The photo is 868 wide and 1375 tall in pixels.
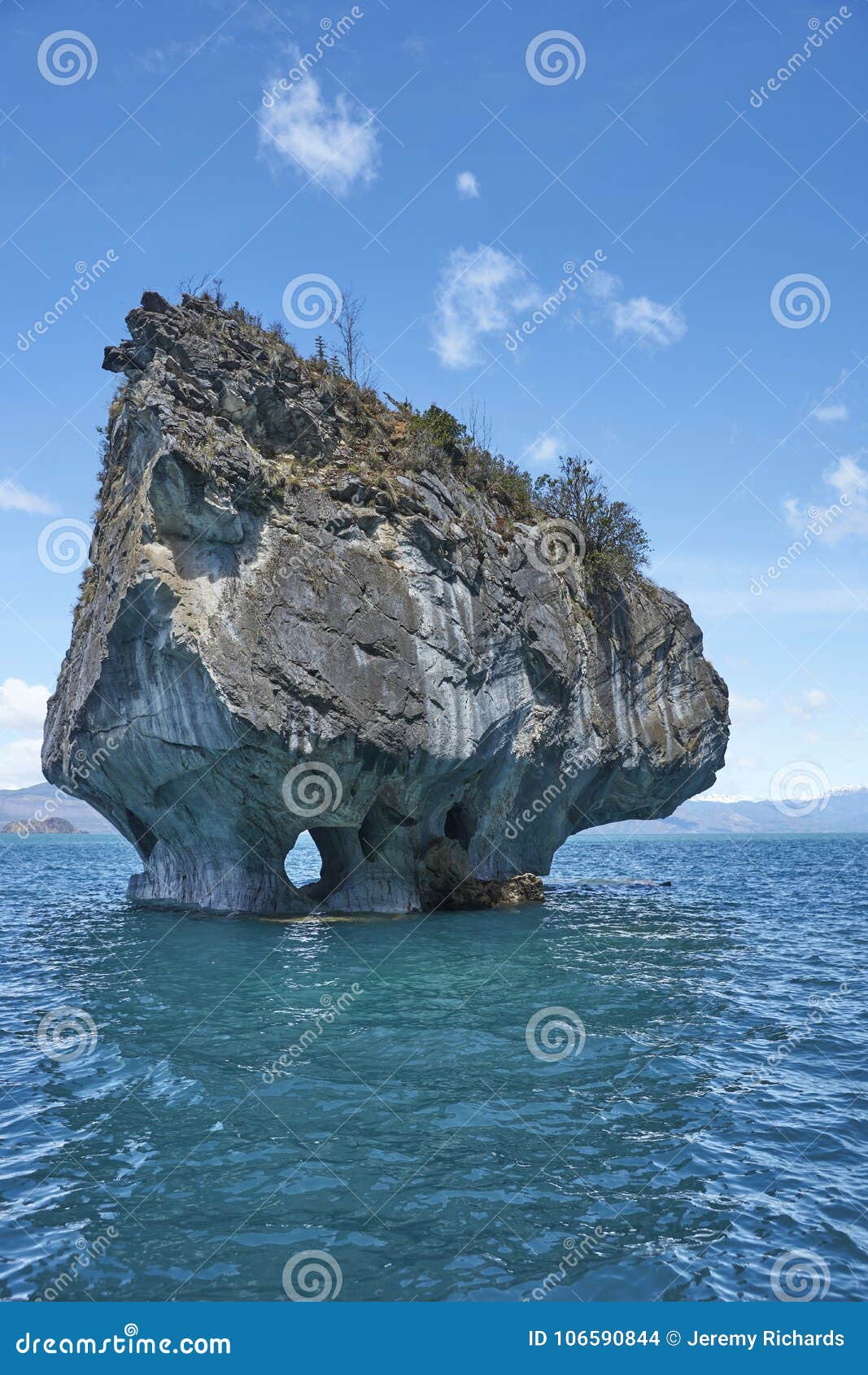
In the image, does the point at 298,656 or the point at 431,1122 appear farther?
the point at 298,656

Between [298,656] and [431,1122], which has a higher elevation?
[298,656]

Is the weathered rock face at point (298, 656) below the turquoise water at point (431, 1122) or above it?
above

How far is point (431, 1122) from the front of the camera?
10.8m

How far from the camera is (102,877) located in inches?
1919

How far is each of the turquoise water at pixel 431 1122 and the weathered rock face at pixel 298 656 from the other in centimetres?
516

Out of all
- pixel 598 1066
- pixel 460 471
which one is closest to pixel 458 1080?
pixel 598 1066

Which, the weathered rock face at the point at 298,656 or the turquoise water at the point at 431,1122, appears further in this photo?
the weathered rock face at the point at 298,656

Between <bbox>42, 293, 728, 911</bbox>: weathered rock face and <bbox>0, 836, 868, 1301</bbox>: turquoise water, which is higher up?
<bbox>42, 293, 728, 911</bbox>: weathered rock face

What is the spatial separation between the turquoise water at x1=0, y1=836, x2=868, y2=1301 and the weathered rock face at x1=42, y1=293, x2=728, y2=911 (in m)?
5.16

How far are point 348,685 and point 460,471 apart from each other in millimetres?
10574

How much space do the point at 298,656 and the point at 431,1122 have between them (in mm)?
14605

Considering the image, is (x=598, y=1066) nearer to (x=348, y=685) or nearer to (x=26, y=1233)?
(x=26, y=1233)

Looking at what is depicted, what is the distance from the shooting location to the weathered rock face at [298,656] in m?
23.3

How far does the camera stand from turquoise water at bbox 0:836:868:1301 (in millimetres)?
7812
